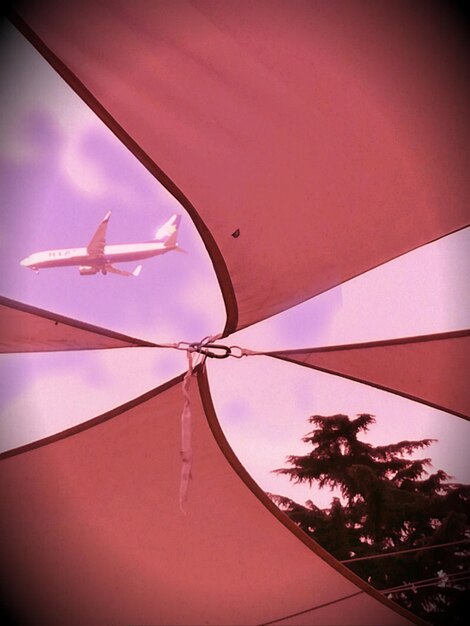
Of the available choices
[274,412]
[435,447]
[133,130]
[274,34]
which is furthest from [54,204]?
[435,447]

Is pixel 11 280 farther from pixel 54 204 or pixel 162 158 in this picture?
pixel 162 158

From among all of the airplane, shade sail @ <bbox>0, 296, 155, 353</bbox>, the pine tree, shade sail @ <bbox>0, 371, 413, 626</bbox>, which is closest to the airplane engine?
the airplane

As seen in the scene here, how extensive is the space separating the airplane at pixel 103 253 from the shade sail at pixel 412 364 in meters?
0.61

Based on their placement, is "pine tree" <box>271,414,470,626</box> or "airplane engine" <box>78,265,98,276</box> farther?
"pine tree" <box>271,414,470,626</box>

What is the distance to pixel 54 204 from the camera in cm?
211

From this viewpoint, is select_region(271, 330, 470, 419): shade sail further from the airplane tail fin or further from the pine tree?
the pine tree

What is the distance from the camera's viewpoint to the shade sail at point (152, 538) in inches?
75.5

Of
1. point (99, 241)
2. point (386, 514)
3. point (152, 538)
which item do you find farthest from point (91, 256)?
point (386, 514)

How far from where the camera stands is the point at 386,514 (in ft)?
13.8

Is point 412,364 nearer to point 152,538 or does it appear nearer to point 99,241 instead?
point 152,538

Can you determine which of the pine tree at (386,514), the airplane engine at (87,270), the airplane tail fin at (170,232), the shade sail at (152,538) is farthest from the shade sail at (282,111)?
the pine tree at (386,514)

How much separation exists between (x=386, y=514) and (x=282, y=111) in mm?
3435

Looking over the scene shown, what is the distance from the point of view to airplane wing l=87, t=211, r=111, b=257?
77.8 inches

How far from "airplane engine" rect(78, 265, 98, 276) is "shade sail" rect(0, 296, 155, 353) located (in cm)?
24
